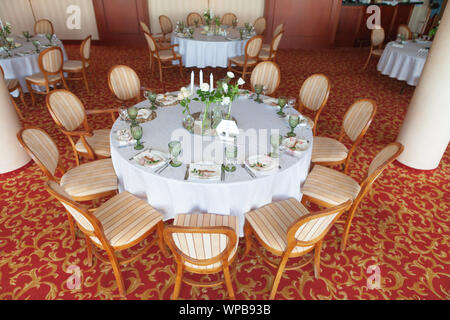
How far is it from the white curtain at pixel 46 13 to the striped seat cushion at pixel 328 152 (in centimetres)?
789

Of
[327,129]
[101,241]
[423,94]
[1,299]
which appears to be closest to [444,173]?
[423,94]

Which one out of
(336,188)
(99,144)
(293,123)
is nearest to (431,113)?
(336,188)

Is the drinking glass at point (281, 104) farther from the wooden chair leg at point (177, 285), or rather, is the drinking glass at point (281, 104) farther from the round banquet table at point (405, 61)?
the round banquet table at point (405, 61)

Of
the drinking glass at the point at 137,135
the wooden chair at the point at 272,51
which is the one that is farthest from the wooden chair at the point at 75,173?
the wooden chair at the point at 272,51

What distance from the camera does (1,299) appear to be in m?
2.28

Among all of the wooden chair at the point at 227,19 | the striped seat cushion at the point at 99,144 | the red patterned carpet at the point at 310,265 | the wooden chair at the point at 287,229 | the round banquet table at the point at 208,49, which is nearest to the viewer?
the wooden chair at the point at 287,229

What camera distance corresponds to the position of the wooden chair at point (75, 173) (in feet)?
7.87

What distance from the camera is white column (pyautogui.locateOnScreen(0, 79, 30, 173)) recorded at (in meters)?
3.34

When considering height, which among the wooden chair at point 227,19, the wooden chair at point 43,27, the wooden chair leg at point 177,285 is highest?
the wooden chair at point 227,19

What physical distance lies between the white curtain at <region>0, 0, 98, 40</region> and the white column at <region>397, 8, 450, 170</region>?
8.25 meters

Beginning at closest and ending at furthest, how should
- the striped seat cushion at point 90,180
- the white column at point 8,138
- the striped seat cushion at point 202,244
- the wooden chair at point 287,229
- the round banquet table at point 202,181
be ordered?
the striped seat cushion at point 202,244 < the wooden chair at point 287,229 < the round banquet table at point 202,181 < the striped seat cushion at point 90,180 < the white column at point 8,138

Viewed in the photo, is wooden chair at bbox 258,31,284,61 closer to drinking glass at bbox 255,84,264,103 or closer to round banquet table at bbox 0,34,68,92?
drinking glass at bbox 255,84,264,103

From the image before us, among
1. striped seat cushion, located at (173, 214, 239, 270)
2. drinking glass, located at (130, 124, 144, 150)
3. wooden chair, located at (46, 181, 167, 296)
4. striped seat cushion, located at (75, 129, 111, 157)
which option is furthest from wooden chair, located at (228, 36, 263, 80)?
striped seat cushion, located at (173, 214, 239, 270)
